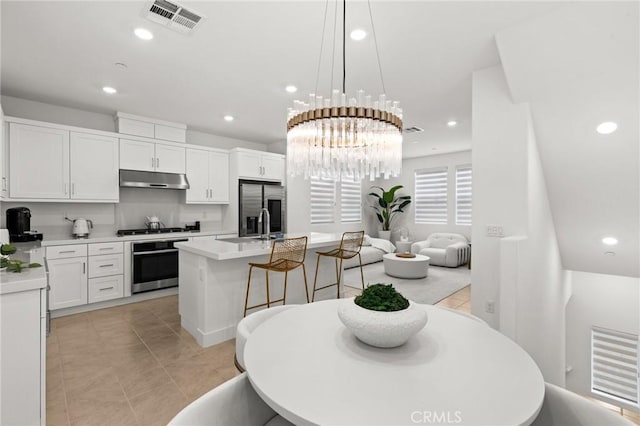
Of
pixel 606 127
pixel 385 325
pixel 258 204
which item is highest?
pixel 606 127

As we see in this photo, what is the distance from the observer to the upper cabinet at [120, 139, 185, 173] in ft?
14.2

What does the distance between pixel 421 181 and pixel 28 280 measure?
7.59m

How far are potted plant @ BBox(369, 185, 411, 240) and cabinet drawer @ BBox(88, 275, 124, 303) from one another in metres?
5.87

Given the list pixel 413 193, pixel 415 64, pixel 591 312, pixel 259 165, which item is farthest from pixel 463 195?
pixel 415 64

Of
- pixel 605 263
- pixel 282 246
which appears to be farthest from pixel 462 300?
pixel 282 246

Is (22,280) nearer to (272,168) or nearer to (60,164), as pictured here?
(60,164)

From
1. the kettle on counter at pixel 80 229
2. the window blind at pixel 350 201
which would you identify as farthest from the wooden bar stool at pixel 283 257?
the window blind at pixel 350 201

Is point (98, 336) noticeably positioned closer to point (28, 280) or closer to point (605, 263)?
point (28, 280)

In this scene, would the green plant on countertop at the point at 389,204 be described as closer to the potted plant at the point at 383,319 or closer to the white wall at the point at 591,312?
the white wall at the point at 591,312

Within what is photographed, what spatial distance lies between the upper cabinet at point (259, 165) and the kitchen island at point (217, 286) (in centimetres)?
229

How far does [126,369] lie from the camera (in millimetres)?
2496

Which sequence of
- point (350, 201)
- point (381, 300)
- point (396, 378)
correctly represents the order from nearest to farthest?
1. point (396, 378)
2. point (381, 300)
3. point (350, 201)

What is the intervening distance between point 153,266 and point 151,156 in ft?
5.21

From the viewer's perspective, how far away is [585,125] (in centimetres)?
263
